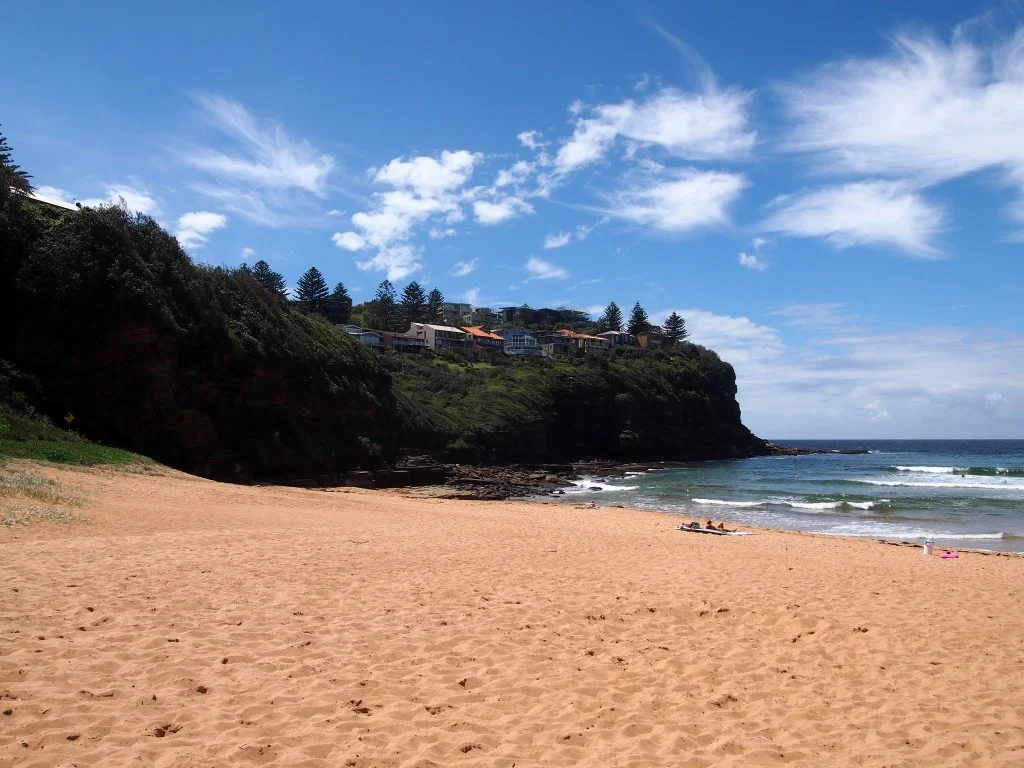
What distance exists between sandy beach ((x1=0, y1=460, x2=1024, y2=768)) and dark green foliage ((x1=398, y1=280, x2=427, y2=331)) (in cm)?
9797

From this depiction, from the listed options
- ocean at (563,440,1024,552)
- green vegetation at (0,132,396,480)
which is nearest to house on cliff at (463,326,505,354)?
ocean at (563,440,1024,552)

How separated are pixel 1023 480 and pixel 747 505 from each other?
33.5 meters

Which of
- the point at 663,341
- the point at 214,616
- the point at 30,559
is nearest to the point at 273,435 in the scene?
the point at 30,559

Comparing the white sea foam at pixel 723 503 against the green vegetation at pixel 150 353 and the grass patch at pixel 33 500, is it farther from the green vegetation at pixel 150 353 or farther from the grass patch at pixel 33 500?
the grass patch at pixel 33 500

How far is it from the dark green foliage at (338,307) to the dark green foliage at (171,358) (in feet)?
187

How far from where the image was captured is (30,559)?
816cm

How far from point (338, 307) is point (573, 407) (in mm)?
45542

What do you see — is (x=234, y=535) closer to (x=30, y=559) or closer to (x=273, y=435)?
(x=30, y=559)

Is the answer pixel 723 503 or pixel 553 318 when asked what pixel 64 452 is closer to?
pixel 723 503

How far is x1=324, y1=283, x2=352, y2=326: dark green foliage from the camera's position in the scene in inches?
3656

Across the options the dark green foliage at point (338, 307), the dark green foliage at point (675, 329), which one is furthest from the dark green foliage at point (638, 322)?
the dark green foliage at point (338, 307)

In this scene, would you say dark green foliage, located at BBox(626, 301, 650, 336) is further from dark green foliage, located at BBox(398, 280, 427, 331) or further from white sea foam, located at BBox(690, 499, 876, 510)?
white sea foam, located at BBox(690, 499, 876, 510)

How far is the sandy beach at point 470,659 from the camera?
177 inches

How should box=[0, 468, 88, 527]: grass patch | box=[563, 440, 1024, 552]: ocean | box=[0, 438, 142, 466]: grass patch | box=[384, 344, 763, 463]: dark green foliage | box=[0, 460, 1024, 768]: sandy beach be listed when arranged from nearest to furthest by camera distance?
1. box=[0, 460, 1024, 768]: sandy beach
2. box=[0, 468, 88, 527]: grass patch
3. box=[0, 438, 142, 466]: grass patch
4. box=[563, 440, 1024, 552]: ocean
5. box=[384, 344, 763, 463]: dark green foliage
